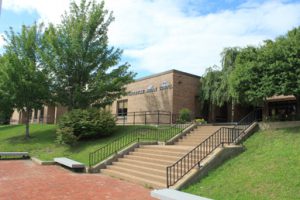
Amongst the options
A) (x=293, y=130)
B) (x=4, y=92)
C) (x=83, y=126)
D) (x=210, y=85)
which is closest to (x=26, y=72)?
(x=4, y=92)

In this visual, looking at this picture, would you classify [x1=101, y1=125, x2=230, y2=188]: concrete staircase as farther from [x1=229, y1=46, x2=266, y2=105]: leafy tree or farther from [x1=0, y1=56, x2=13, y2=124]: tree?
[x1=0, y1=56, x2=13, y2=124]: tree

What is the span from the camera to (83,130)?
62.7 ft

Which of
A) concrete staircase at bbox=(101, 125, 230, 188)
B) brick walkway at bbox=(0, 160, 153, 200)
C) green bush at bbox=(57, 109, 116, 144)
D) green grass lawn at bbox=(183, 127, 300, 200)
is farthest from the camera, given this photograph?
green bush at bbox=(57, 109, 116, 144)

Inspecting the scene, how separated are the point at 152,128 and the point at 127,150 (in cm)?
470

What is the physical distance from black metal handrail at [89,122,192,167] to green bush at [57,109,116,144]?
1.77 metres

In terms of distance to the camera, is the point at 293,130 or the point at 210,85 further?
the point at 210,85

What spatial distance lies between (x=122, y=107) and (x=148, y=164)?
18.8m

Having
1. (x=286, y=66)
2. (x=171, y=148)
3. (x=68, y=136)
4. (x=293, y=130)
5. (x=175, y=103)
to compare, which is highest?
(x=286, y=66)

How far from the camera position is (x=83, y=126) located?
1905 cm

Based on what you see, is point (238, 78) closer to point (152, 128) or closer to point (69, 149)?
point (152, 128)

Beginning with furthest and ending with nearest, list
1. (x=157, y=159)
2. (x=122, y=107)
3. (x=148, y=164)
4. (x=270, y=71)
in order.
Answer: (x=122, y=107), (x=270, y=71), (x=157, y=159), (x=148, y=164)

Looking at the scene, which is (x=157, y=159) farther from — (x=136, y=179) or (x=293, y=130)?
(x=293, y=130)

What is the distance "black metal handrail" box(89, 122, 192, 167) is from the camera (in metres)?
15.4

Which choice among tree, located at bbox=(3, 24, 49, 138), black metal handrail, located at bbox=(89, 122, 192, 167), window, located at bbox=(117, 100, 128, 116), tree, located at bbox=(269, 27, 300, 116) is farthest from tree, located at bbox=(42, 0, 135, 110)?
tree, located at bbox=(269, 27, 300, 116)
